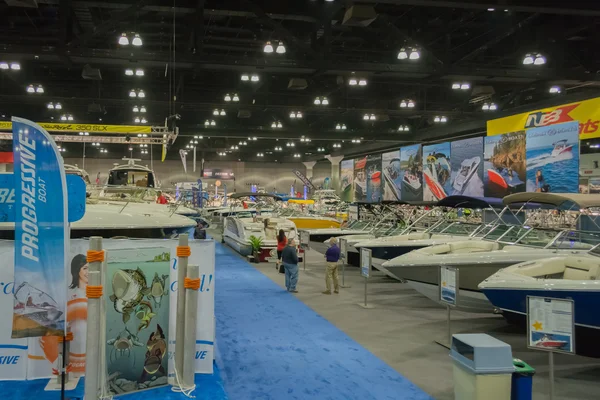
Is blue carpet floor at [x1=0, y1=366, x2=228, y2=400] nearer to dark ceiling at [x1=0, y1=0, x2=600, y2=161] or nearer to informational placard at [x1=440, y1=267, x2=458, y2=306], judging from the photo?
informational placard at [x1=440, y1=267, x2=458, y2=306]

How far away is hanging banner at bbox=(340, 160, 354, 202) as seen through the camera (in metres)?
35.9

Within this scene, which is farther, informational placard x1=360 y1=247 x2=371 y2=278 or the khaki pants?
the khaki pants

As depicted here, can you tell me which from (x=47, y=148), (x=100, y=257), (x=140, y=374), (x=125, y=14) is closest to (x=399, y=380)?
(x=140, y=374)

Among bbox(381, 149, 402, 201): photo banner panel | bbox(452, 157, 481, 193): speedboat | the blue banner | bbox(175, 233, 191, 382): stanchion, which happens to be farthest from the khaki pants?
bbox(381, 149, 402, 201): photo banner panel

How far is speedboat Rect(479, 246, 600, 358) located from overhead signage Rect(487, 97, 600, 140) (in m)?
8.35

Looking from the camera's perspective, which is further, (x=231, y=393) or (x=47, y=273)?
(x=231, y=393)

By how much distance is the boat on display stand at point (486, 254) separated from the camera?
7.24m

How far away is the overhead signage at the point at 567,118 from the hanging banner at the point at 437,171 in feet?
19.4

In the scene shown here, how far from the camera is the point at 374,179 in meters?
32.1

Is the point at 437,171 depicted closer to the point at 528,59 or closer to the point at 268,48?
the point at 528,59

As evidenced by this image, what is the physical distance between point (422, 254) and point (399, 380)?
3718 millimetres

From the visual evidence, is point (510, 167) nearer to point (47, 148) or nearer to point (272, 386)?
point (272, 386)

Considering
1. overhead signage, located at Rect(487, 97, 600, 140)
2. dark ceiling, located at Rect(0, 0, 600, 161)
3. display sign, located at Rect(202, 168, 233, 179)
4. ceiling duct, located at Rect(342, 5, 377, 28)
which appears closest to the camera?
ceiling duct, located at Rect(342, 5, 377, 28)

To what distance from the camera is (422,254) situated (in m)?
8.41
